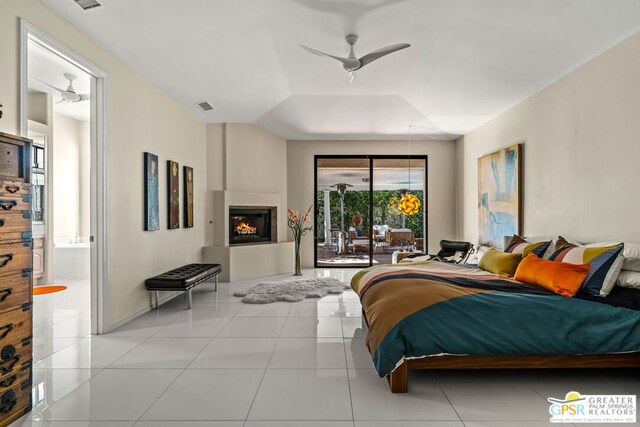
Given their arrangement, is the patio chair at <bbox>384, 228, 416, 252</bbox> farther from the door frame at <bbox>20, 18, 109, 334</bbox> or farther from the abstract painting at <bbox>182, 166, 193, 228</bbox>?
the door frame at <bbox>20, 18, 109, 334</bbox>

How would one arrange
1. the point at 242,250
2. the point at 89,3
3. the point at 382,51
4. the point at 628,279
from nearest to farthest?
the point at 628,279
the point at 89,3
the point at 382,51
the point at 242,250

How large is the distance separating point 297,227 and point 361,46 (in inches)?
169

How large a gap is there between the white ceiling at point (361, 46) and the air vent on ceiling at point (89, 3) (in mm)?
85

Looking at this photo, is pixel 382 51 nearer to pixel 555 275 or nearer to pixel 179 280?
pixel 555 275

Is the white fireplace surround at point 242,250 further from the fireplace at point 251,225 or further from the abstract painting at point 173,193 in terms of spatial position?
the abstract painting at point 173,193

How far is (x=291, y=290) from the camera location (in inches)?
229

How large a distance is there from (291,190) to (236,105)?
2636mm

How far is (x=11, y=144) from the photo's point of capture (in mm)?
2279

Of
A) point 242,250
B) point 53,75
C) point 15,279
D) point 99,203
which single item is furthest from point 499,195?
point 53,75

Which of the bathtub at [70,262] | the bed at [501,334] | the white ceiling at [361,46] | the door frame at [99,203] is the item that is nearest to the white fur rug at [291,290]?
the door frame at [99,203]

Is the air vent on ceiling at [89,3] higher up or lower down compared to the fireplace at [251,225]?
higher up

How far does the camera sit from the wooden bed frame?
2.67 metres

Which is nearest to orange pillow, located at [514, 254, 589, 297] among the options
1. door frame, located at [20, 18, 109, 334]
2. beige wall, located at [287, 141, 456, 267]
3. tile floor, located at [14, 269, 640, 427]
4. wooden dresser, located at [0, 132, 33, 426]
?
tile floor, located at [14, 269, 640, 427]

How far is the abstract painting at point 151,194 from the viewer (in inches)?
183
